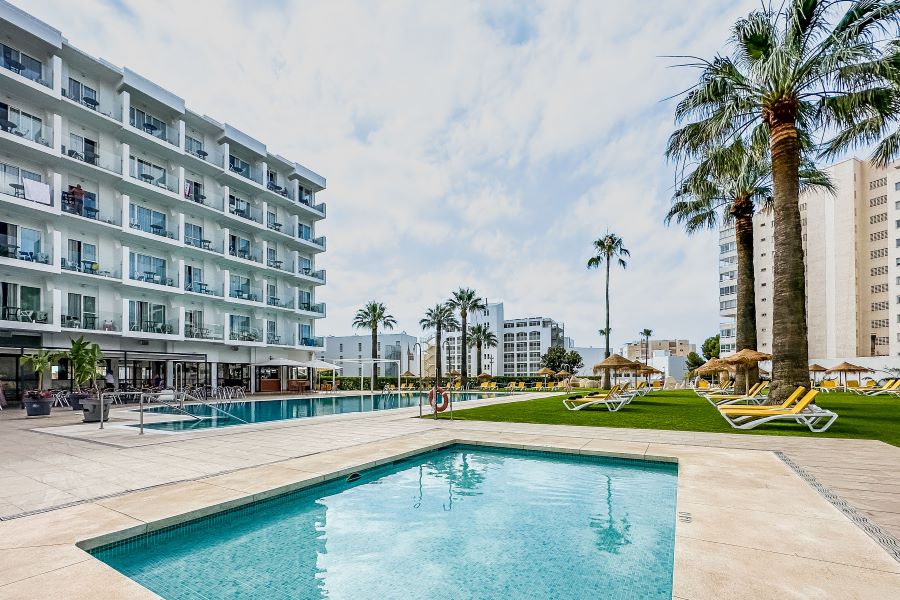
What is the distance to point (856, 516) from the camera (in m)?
4.57

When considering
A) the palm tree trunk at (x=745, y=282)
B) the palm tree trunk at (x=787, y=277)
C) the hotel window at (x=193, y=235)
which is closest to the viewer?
the palm tree trunk at (x=787, y=277)

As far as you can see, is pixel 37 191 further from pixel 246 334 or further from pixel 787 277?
pixel 787 277

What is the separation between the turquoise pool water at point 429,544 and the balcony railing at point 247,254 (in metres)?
31.3

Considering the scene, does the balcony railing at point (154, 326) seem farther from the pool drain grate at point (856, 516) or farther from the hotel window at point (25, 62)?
the pool drain grate at point (856, 516)

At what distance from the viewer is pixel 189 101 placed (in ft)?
100

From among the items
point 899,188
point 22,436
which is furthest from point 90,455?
point 899,188

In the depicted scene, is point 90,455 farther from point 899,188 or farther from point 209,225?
point 899,188

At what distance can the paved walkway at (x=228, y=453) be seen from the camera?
5676mm

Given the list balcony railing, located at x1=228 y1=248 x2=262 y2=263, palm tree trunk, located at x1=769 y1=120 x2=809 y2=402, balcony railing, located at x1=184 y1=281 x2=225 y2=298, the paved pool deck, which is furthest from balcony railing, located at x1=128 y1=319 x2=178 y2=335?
palm tree trunk, located at x1=769 y1=120 x2=809 y2=402

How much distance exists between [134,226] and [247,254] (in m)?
8.55

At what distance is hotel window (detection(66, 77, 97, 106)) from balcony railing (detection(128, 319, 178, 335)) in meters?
12.4

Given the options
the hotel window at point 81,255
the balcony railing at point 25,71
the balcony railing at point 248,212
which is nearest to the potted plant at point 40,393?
the hotel window at point 81,255

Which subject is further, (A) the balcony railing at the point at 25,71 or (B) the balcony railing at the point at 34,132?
(A) the balcony railing at the point at 25,71

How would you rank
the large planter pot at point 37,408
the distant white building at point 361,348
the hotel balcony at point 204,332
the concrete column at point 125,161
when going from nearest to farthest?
the large planter pot at point 37,408
the concrete column at point 125,161
the hotel balcony at point 204,332
the distant white building at point 361,348
